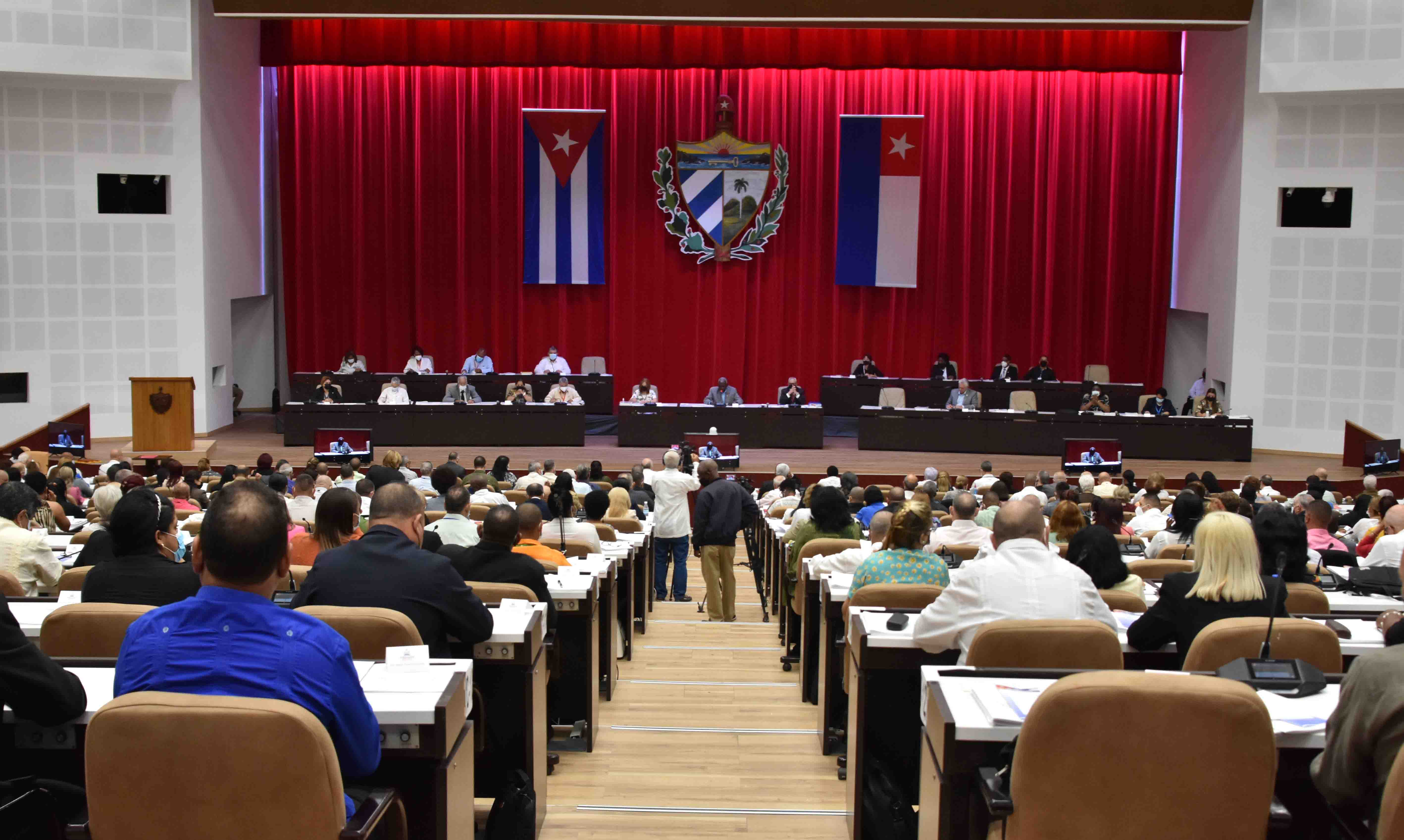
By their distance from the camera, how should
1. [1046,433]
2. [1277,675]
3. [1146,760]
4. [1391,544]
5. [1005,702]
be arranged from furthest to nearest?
[1046,433] < [1391,544] < [1277,675] < [1005,702] < [1146,760]

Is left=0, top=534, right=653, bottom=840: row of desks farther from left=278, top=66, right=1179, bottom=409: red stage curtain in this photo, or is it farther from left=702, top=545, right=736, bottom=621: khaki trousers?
left=278, top=66, right=1179, bottom=409: red stage curtain

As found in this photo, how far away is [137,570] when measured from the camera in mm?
3613

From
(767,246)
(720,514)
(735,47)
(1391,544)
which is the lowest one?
(720,514)

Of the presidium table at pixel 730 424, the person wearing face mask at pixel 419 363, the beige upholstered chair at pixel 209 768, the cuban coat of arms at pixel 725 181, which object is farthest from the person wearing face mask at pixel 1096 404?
the beige upholstered chair at pixel 209 768

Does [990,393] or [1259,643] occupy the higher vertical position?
[1259,643]

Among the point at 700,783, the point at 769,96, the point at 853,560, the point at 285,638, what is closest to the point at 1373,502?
the point at 853,560

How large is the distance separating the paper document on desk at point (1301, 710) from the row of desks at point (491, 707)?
5.50ft

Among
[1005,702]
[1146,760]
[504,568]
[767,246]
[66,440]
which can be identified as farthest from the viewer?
[767,246]

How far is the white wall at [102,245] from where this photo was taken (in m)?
15.1

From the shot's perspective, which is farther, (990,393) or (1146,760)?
(990,393)

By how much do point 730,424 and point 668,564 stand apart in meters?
6.06

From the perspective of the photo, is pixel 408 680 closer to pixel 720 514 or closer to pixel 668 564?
pixel 720 514

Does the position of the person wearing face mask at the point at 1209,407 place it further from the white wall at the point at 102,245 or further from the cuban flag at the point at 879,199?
the white wall at the point at 102,245

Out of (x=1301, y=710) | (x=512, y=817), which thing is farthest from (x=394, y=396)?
(x=1301, y=710)
